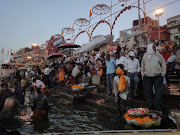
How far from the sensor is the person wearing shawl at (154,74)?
462cm

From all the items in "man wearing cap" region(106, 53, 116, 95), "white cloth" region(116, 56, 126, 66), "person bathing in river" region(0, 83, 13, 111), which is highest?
"white cloth" region(116, 56, 126, 66)

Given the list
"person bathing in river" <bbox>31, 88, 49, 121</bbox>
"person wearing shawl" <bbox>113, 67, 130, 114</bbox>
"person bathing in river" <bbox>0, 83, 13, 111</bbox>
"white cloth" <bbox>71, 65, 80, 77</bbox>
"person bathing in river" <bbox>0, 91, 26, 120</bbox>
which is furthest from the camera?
"white cloth" <bbox>71, 65, 80, 77</bbox>

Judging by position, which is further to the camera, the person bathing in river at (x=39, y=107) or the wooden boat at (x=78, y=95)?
the wooden boat at (x=78, y=95)

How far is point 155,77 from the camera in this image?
4734 millimetres

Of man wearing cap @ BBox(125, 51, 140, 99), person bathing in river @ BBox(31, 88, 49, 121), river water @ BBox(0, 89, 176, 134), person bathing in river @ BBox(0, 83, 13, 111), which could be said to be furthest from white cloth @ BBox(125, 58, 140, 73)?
person bathing in river @ BBox(0, 83, 13, 111)

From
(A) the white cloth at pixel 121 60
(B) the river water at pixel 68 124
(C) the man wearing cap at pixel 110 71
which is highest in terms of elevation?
(A) the white cloth at pixel 121 60

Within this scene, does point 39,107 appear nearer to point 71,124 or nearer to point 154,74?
point 71,124

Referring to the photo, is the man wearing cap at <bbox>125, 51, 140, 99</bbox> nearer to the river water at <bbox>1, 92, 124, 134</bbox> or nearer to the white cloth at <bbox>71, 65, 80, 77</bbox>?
the river water at <bbox>1, 92, 124, 134</bbox>

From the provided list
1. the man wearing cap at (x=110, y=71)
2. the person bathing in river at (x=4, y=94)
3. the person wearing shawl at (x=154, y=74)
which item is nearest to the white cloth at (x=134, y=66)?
the man wearing cap at (x=110, y=71)

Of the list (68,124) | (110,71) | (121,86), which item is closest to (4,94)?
(68,124)

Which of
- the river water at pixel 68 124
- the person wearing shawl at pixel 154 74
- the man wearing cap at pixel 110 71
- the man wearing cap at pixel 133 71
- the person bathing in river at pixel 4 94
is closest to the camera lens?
the person wearing shawl at pixel 154 74

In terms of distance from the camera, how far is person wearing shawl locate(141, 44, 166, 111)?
462 cm

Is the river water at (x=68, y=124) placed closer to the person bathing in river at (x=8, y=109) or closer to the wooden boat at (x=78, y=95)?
the person bathing in river at (x=8, y=109)

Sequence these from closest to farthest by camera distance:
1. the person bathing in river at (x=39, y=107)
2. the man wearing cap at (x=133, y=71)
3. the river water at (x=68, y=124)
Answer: the river water at (x=68, y=124) → the person bathing in river at (x=39, y=107) → the man wearing cap at (x=133, y=71)
